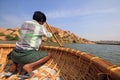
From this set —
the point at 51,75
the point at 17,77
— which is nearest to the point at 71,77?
the point at 51,75

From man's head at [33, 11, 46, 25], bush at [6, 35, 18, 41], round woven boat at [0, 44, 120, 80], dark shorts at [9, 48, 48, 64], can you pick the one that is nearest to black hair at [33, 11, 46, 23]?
man's head at [33, 11, 46, 25]

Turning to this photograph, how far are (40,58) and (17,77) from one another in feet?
2.22

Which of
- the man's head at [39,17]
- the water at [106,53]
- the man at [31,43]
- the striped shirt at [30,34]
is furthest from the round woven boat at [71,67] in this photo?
the water at [106,53]

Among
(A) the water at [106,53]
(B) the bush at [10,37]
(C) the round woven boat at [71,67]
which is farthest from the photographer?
(B) the bush at [10,37]

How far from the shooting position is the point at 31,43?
11.6 feet

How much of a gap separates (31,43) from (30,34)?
195mm

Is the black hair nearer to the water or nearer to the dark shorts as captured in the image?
the dark shorts

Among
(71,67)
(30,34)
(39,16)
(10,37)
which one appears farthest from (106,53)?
(10,37)

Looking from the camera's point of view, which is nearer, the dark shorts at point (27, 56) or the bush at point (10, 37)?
the dark shorts at point (27, 56)

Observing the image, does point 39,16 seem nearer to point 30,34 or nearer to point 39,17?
point 39,17

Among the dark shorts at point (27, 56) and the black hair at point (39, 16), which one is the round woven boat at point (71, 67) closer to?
the dark shorts at point (27, 56)

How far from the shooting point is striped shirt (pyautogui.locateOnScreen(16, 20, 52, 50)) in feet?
11.5

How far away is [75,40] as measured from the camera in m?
93.9

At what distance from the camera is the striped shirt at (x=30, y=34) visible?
137 inches
